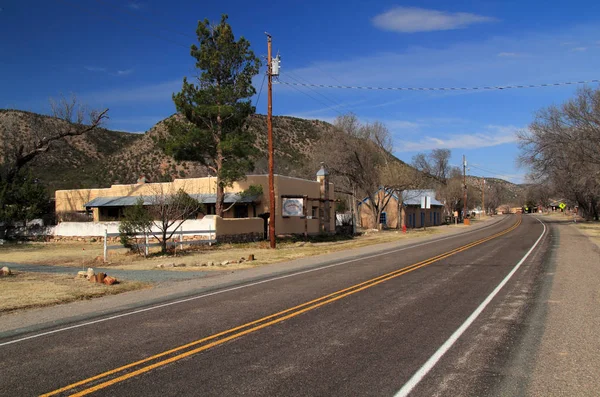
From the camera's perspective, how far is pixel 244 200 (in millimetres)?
32781

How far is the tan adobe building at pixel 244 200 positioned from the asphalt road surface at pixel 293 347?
22.1 m

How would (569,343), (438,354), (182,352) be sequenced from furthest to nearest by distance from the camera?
(569,343) < (182,352) < (438,354)

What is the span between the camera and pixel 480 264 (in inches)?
633

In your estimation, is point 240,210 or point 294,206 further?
point 240,210

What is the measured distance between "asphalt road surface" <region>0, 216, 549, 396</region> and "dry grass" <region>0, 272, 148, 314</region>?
301 centimetres

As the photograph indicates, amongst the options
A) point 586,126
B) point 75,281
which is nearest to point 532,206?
point 586,126

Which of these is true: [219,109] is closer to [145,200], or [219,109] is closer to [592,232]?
[145,200]

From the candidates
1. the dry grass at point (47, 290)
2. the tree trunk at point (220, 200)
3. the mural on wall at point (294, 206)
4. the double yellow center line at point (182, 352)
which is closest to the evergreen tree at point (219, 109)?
the tree trunk at point (220, 200)

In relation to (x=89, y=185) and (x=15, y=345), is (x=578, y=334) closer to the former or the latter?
(x=15, y=345)

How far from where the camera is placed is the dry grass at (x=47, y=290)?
10930 mm

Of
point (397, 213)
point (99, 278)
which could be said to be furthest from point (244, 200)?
point (397, 213)

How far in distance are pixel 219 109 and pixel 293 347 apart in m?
25.2

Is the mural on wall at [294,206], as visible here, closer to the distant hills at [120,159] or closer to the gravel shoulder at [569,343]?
the distant hills at [120,159]

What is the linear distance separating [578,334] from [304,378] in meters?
4.40
